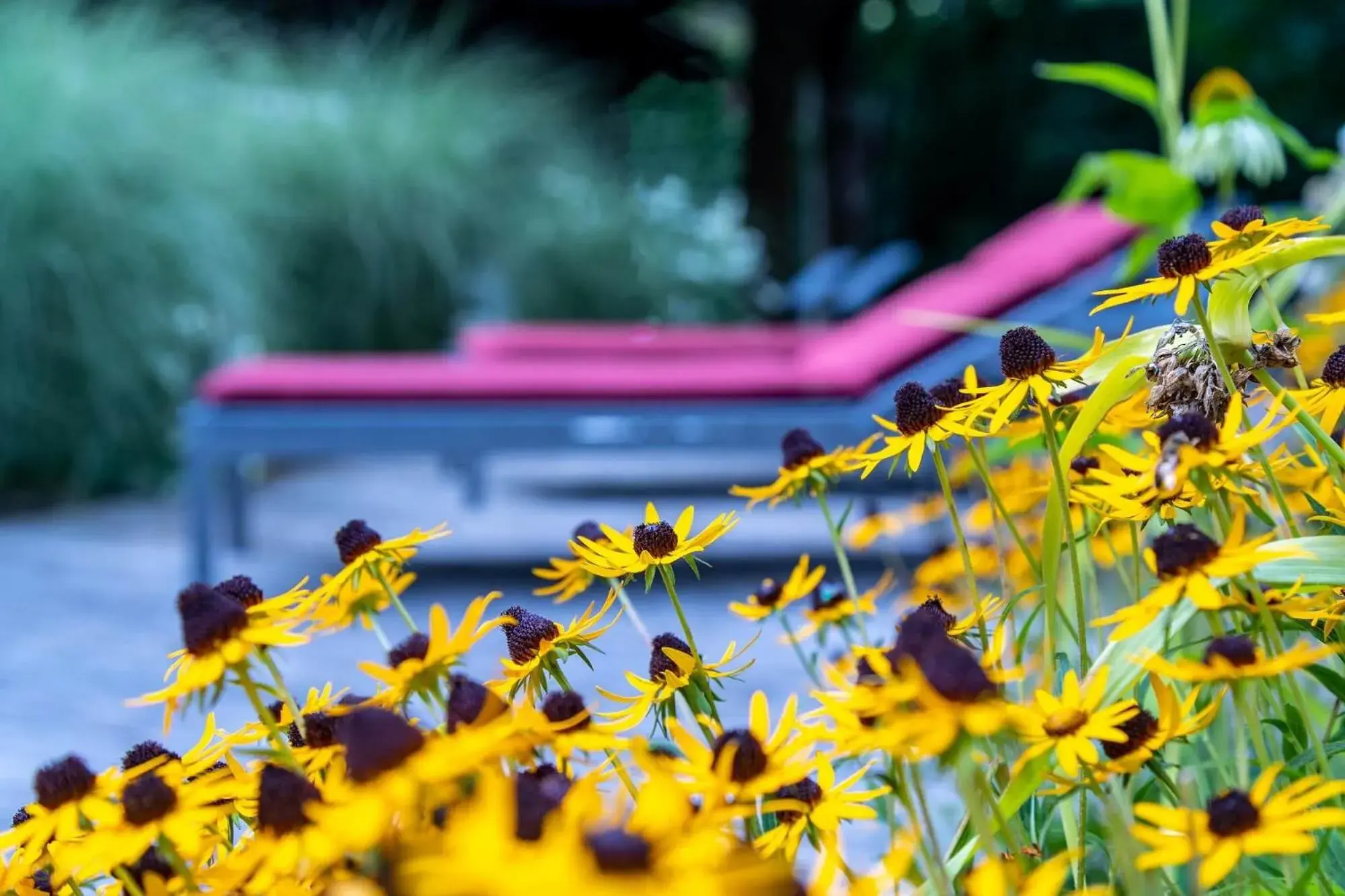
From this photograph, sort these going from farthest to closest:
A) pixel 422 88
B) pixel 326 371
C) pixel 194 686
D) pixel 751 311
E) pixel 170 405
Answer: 1. pixel 751 311
2. pixel 422 88
3. pixel 170 405
4. pixel 326 371
5. pixel 194 686

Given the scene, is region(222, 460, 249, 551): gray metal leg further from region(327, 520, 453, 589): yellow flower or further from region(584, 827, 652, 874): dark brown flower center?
region(584, 827, 652, 874): dark brown flower center

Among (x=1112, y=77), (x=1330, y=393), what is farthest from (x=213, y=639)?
(x=1112, y=77)

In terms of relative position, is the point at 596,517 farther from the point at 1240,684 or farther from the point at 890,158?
the point at 890,158

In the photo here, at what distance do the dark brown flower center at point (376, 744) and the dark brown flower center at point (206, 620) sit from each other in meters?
0.10

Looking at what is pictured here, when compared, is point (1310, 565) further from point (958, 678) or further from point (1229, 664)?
point (958, 678)

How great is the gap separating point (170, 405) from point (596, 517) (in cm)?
156

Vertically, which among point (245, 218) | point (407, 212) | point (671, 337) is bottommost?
point (671, 337)

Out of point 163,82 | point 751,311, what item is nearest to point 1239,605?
point 163,82

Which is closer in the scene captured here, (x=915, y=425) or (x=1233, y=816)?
(x=1233, y=816)

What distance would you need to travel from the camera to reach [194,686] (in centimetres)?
47

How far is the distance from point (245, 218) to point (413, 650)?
14.2 ft

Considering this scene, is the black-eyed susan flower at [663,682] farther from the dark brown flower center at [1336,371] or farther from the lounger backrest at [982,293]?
the lounger backrest at [982,293]

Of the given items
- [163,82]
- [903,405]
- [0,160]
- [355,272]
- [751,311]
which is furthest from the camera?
[751,311]

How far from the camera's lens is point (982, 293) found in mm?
2584
